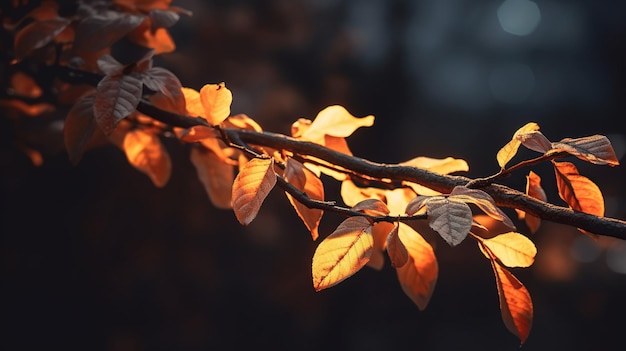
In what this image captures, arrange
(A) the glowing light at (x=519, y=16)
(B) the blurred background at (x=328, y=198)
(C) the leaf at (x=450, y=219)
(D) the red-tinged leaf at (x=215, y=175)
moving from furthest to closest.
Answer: (A) the glowing light at (x=519, y=16) < (B) the blurred background at (x=328, y=198) < (D) the red-tinged leaf at (x=215, y=175) < (C) the leaf at (x=450, y=219)

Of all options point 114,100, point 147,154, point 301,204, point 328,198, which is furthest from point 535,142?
point 328,198

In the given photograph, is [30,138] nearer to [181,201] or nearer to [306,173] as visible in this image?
[181,201]

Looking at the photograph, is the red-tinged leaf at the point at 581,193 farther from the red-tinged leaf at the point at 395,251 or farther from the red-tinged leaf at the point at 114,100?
the red-tinged leaf at the point at 114,100

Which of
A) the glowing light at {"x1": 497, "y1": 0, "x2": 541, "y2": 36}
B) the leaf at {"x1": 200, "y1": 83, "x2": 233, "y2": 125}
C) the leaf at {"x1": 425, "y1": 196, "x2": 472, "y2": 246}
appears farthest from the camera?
the glowing light at {"x1": 497, "y1": 0, "x2": 541, "y2": 36}

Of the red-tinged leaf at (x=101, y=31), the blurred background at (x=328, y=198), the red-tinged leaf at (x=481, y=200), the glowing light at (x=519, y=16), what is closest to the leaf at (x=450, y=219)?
the red-tinged leaf at (x=481, y=200)

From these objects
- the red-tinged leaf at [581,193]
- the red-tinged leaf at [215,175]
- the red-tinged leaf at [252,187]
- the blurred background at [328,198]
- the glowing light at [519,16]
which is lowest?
the blurred background at [328,198]

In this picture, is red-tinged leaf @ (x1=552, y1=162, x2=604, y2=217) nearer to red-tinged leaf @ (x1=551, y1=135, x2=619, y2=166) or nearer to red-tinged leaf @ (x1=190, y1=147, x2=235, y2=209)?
red-tinged leaf @ (x1=551, y1=135, x2=619, y2=166)

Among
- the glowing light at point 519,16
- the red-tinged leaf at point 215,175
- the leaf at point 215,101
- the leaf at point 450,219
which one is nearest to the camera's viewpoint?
the leaf at point 450,219

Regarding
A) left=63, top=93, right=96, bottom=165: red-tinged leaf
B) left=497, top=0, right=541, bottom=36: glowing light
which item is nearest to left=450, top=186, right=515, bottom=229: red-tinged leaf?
left=63, top=93, right=96, bottom=165: red-tinged leaf
